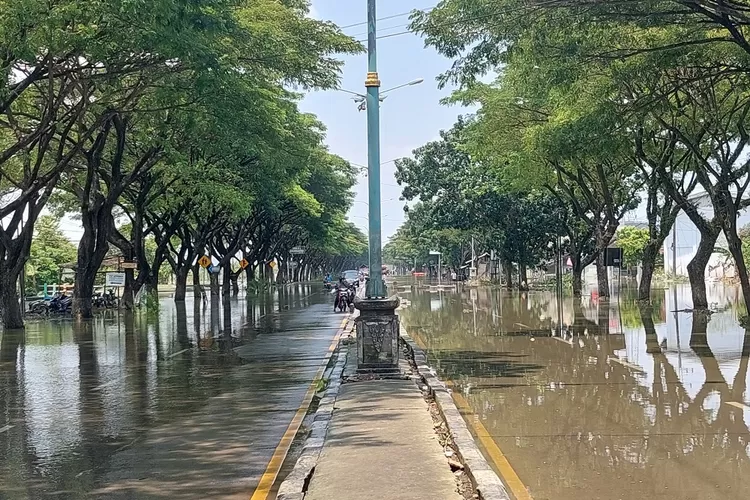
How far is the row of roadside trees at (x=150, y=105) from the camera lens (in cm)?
1406

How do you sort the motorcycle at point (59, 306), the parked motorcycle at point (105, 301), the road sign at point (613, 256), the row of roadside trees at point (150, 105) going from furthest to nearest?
1. the parked motorcycle at point (105, 301)
2. the road sign at point (613, 256)
3. the motorcycle at point (59, 306)
4. the row of roadside trees at point (150, 105)

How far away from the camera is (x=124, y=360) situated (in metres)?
17.4

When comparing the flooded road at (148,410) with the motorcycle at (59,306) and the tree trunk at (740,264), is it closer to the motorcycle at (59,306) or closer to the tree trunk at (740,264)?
the tree trunk at (740,264)

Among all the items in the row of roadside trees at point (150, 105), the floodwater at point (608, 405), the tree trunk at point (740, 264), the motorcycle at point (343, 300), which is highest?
the row of roadside trees at point (150, 105)

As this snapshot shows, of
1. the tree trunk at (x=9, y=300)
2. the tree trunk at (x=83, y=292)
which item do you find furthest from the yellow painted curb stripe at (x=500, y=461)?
the tree trunk at (x=83, y=292)

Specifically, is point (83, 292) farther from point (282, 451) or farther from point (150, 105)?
point (282, 451)

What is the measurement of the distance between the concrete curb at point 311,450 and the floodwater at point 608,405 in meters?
1.76

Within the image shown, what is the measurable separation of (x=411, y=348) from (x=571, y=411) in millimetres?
7931

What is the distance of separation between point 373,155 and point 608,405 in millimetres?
5294

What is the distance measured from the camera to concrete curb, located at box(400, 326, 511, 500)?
21.8ft

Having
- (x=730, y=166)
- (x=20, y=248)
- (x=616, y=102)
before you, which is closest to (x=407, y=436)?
(x=616, y=102)

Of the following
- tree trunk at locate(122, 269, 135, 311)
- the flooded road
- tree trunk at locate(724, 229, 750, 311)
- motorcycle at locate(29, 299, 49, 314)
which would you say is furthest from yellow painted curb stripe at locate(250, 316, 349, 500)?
motorcycle at locate(29, 299, 49, 314)

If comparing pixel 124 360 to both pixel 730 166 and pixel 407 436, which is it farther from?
pixel 730 166

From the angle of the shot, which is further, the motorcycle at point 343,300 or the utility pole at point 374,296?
the motorcycle at point 343,300
